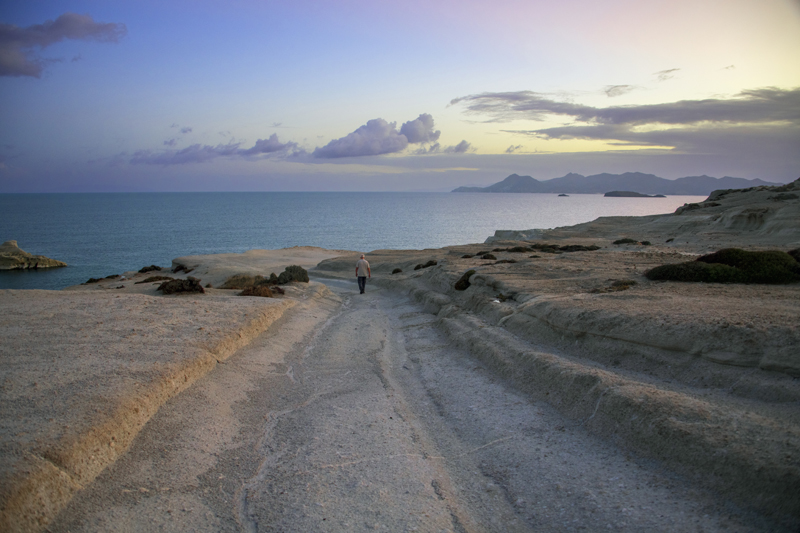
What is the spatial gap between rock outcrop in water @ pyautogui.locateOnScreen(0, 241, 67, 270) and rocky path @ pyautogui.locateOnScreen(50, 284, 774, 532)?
2545 inches

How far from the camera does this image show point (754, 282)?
15789 millimetres

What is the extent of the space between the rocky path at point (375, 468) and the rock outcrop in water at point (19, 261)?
64.6 meters

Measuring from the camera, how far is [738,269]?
16.4 meters

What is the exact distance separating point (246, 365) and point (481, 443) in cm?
736

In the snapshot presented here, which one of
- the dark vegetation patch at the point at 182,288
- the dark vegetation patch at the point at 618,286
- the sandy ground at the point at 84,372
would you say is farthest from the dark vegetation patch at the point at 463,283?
the dark vegetation patch at the point at 182,288

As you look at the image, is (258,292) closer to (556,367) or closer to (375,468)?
(556,367)

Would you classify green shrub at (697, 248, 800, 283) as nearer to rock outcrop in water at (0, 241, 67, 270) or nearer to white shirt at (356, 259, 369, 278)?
white shirt at (356, 259, 369, 278)

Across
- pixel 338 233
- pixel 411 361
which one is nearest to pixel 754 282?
pixel 411 361

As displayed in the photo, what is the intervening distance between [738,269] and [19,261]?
252ft

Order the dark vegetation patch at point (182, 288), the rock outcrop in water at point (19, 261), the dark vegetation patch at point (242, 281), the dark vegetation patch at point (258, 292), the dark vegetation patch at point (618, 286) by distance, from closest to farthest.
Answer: the dark vegetation patch at point (618, 286) < the dark vegetation patch at point (182, 288) < the dark vegetation patch at point (258, 292) < the dark vegetation patch at point (242, 281) < the rock outcrop in water at point (19, 261)

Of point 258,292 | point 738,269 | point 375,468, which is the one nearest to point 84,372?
point 375,468

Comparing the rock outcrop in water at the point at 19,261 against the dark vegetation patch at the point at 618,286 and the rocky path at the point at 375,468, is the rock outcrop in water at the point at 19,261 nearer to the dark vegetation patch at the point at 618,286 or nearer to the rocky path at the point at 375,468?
the rocky path at the point at 375,468

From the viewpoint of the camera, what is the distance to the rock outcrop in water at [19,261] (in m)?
58.7

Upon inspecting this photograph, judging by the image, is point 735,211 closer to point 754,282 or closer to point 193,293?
point 754,282
